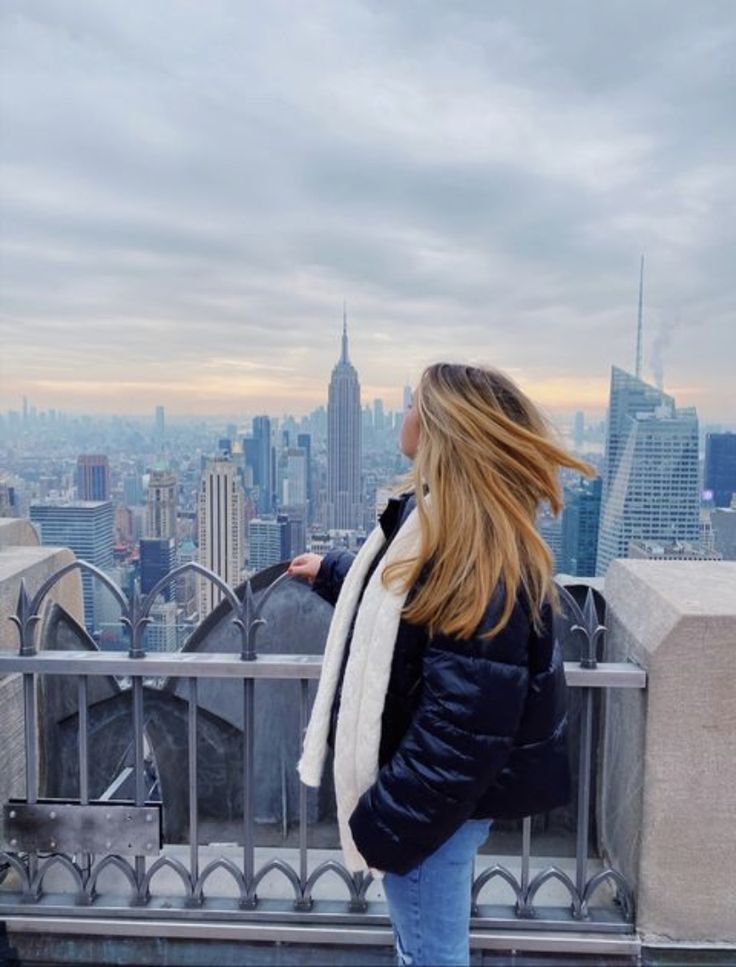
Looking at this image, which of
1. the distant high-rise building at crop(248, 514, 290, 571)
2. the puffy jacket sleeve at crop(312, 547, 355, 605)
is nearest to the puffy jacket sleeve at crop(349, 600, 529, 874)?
the puffy jacket sleeve at crop(312, 547, 355, 605)

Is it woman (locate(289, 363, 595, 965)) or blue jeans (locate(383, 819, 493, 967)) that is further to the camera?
blue jeans (locate(383, 819, 493, 967))

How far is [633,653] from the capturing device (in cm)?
285

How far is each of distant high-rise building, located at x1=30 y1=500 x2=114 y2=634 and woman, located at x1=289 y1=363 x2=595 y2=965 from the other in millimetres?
2148

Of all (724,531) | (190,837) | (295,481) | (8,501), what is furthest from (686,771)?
(295,481)

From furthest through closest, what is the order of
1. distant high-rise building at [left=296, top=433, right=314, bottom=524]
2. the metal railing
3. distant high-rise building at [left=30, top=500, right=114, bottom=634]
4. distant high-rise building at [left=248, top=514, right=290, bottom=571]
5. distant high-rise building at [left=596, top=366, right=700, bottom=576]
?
1. distant high-rise building at [left=596, top=366, right=700, bottom=576]
2. distant high-rise building at [left=296, top=433, right=314, bottom=524]
3. distant high-rise building at [left=248, top=514, right=290, bottom=571]
4. distant high-rise building at [left=30, top=500, right=114, bottom=634]
5. the metal railing

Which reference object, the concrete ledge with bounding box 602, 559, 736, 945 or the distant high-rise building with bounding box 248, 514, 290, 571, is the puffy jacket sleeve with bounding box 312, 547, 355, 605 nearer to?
the concrete ledge with bounding box 602, 559, 736, 945

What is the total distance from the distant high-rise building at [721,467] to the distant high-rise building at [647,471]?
405 mm

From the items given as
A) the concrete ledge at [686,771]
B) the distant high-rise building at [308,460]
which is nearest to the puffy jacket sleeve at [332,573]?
the concrete ledge at [686,771]

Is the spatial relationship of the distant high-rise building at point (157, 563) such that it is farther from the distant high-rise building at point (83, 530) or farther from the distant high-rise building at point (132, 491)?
the distant high-rise building at point (132, 491)

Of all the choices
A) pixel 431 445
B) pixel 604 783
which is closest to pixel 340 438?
pixel 604 783

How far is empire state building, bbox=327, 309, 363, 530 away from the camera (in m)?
5.20

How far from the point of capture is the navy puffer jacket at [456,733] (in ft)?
5.55

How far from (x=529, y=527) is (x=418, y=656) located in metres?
0.39

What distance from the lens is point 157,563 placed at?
3.96 metres
